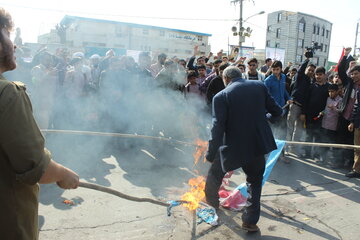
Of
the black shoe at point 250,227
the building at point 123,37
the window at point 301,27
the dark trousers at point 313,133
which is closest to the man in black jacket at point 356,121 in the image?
→ the dark trousers at point 313,133

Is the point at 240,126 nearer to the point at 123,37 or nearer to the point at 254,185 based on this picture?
the point at 254,185

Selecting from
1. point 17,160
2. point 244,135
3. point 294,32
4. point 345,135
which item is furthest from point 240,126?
point 294,32

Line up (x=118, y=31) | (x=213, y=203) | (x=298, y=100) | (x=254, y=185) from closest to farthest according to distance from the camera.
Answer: (x=254, y=185) → (x=213, y=203) → (x=298, y=100) → (x=118, y=31)

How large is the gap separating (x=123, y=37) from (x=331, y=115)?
1298 inches

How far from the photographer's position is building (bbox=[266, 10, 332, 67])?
5131cm

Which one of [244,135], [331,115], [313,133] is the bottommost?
[313,133]

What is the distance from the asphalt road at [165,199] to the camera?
3.43 meters

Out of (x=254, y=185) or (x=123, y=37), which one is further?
(x=123, y=37)

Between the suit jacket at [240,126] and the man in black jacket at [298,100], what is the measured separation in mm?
3695

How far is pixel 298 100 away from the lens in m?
6.98

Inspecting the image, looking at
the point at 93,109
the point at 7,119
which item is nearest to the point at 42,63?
the point at 93,109

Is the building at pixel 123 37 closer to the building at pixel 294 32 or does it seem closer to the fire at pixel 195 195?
the building at pixel 294 32

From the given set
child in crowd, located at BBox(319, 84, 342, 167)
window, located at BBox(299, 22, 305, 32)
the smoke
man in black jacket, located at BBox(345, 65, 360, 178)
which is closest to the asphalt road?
the smoke

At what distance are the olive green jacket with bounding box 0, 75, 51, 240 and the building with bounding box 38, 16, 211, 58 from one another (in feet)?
99.1
